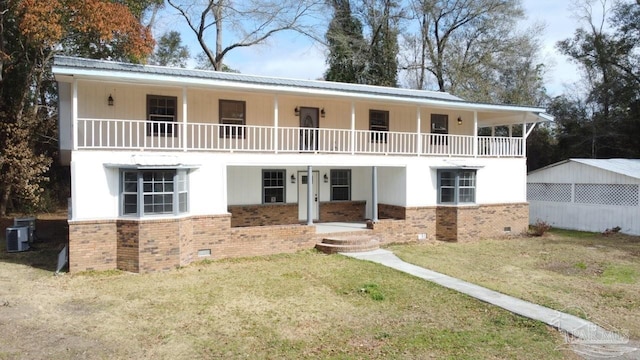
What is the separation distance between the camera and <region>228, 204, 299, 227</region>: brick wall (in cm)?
1536

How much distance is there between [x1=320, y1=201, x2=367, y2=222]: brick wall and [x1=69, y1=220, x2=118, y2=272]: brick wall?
7.89 m

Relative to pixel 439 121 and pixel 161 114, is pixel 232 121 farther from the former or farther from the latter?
pixel 439 121

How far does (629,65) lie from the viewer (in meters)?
30.0

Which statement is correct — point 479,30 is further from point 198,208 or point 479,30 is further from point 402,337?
point 402,337

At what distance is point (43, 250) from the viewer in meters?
14.1

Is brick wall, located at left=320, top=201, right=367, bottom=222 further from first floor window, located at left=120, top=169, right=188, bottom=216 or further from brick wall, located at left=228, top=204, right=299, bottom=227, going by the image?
first floor window, located at left=120, top=169, right=188, bottom=216

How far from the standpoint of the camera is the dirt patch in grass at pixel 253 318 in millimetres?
6293

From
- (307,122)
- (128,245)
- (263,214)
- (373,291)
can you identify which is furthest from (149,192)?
(307,122)

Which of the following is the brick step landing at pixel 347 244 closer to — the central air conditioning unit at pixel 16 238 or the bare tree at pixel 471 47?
the central air conditioning unit at pixel 16 238

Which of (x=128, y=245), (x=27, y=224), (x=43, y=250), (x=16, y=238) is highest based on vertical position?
(x=27, y=224)

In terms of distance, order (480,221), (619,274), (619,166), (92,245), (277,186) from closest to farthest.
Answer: (92,245) → (619,274) → (277,186) → (480,221) → (619,166)

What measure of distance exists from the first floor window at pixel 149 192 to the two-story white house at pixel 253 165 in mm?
26

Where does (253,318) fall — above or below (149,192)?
below

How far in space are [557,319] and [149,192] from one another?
9384mm
